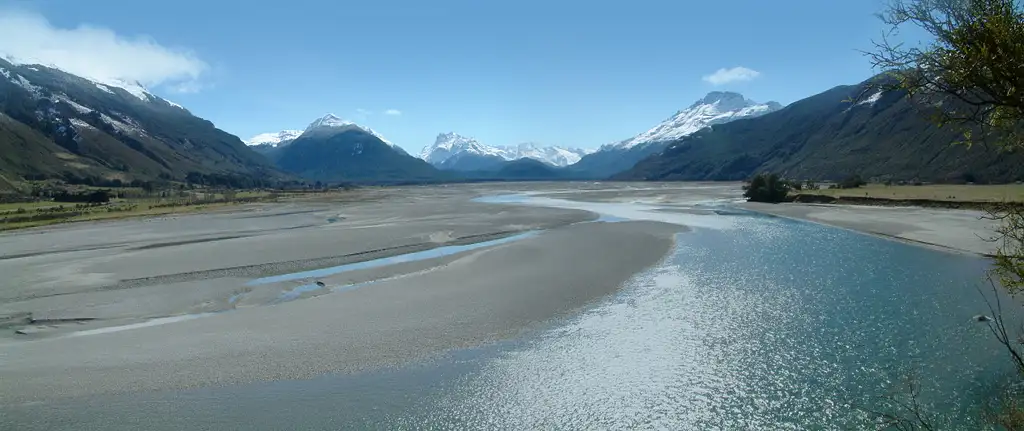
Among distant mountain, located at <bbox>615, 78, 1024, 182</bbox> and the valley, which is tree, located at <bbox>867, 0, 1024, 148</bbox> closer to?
the valley

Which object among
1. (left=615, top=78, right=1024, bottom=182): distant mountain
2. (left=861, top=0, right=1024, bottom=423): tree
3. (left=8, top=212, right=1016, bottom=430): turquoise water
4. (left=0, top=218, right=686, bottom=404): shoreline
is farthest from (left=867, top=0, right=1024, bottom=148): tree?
(left=615, top=78, right=1024, bottom=182): distant mountain

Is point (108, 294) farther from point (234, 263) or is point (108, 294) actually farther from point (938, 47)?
point (938, 47)

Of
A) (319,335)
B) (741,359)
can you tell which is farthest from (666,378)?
(319,335)

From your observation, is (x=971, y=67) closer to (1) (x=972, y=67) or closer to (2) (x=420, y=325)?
(1) (x=972, y=67)

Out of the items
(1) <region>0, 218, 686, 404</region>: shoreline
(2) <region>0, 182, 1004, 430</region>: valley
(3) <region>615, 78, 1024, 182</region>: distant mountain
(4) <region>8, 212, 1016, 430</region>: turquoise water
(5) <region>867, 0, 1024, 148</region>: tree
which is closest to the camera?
(5) <region>867, 0, 1024, 148</region>: tree

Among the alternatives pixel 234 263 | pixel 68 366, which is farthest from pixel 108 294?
pixel 68 366

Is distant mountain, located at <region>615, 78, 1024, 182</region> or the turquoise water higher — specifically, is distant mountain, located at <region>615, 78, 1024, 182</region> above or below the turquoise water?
above

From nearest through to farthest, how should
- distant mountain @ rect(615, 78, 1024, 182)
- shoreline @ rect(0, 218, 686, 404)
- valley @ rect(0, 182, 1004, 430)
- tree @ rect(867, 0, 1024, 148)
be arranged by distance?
tree @ rect(867, 0, 1024, 148), valley @ rect(0, 182, 1004, 430), shoreline @ rect(0, 218, 686, 404), distant mountain @ rect(615, 78, 1024, 182)
